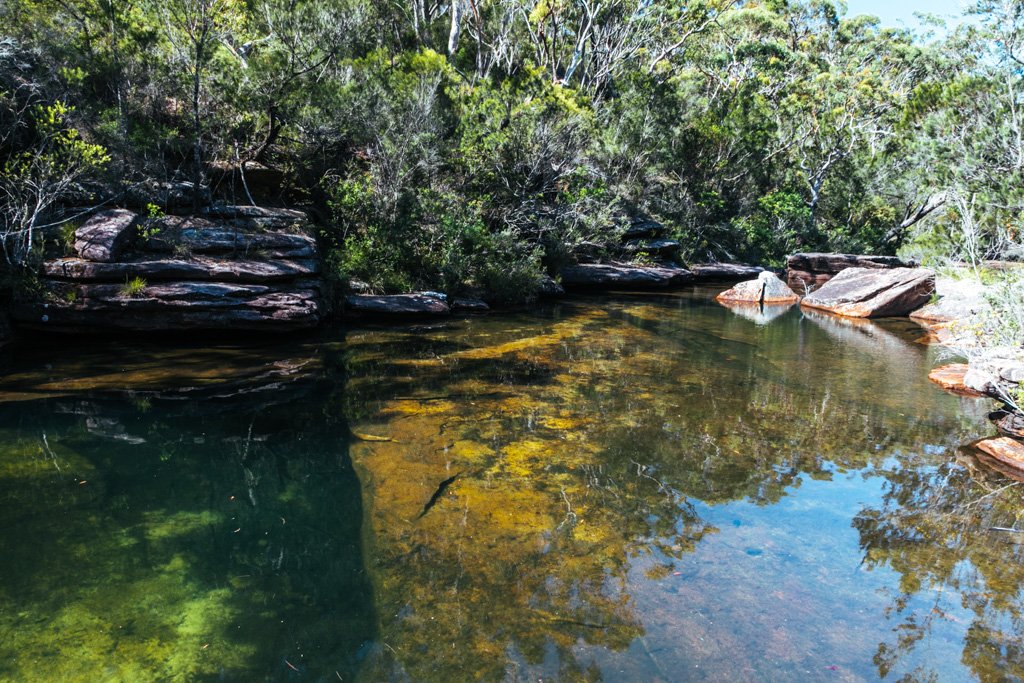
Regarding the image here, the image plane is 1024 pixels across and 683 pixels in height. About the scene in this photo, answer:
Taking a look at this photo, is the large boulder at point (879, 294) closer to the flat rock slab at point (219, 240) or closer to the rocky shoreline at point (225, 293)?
the rocky shoreline at point (225, 293)

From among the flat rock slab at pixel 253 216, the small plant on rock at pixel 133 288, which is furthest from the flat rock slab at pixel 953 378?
the small plant on rock at pixel 133 288

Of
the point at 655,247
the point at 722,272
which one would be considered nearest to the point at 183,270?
the point at 655,247

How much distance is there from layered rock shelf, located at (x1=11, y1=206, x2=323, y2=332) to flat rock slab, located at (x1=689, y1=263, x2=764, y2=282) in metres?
16.1

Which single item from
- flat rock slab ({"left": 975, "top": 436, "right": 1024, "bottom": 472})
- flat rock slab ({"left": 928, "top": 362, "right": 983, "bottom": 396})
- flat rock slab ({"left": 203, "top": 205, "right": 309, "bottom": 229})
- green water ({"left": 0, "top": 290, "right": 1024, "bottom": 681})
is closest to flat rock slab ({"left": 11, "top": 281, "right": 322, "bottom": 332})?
green water ({"left": 0, "top": 290, "right": 1024, "bottom": 681})

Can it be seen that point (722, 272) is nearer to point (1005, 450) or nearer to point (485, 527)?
point (1005, 450)

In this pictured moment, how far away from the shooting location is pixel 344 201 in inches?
554

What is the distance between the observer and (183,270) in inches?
420

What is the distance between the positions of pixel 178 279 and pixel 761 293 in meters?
15.7

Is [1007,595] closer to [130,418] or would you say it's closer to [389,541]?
[389,541]

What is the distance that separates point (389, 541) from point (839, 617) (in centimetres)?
311

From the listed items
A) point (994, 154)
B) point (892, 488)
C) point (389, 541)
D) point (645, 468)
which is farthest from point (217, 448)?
point (994, 154)

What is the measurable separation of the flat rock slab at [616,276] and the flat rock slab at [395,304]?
6535 millimetres

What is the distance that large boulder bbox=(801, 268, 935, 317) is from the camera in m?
17.5

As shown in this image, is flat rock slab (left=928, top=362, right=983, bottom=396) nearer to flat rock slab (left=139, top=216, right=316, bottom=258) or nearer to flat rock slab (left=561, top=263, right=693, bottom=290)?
flat rock slab (left=561, top=263, right=693, bottom=290)
